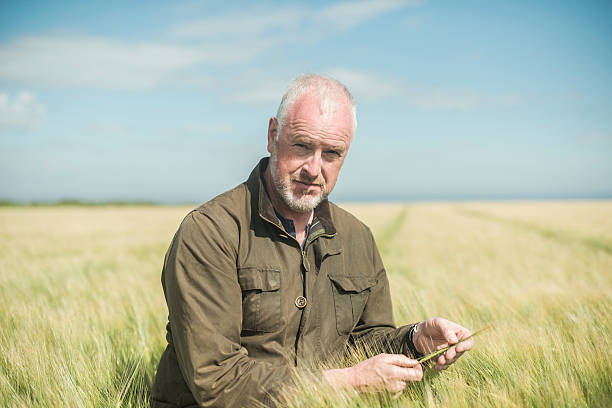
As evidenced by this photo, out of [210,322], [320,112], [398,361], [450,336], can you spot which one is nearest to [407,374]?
[398,361]

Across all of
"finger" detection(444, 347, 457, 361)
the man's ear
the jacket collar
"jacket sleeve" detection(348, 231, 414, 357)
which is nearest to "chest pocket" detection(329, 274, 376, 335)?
"jacket sleeve" detection(348, 231, 414, 357)

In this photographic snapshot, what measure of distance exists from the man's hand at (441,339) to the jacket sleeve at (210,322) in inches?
22.8

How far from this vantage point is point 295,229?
6.77ft

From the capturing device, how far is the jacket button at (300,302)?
1.89m

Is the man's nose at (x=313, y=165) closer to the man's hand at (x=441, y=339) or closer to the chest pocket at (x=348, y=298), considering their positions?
the chest pocket at (x=348, y=298)

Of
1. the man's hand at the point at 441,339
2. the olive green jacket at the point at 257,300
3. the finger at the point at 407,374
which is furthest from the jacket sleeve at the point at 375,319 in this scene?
the finger at the point at 407,374

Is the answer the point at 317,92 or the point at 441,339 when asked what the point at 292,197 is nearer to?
the point at 317,92

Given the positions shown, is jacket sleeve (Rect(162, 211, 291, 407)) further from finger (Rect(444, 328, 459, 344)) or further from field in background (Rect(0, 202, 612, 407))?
finger (Rect(444, 328, 459, 344))

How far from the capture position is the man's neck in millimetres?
2049

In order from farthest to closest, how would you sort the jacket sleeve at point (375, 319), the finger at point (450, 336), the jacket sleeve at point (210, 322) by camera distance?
the jacket sleeve at point (375, 319) → the finger at point (450, 336) → the jacket sleeve at point (210, 322)

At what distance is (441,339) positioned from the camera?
6.27 ft

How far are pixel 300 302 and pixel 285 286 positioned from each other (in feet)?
0.30

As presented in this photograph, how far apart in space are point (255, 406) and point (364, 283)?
0.73 metres

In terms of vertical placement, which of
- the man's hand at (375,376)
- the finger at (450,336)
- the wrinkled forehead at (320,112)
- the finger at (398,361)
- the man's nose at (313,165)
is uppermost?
the wrinkled forehead at (320,112)
